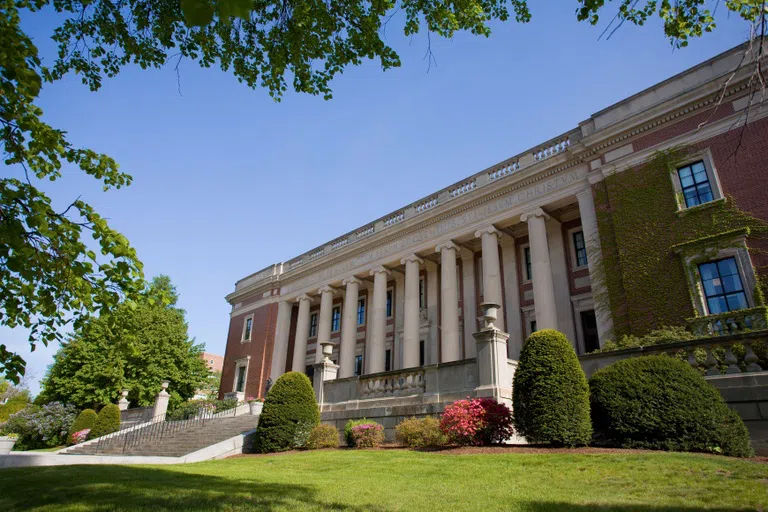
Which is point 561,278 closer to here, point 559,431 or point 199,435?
point 559,431

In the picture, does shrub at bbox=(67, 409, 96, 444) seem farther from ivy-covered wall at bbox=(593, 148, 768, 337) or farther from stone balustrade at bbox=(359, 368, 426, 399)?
ivy-covered wall at bbox=(593, 148, 768, 337)

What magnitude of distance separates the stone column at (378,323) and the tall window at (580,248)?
35.8 ft

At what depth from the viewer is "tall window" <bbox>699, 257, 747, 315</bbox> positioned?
1572 cm

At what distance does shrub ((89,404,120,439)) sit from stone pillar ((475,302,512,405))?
2224 centimetres

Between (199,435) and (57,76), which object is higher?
(57,76)

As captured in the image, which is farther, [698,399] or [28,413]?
[28,413]

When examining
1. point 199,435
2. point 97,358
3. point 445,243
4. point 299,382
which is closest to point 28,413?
point 97,358

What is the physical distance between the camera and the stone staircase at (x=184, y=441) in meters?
18.6

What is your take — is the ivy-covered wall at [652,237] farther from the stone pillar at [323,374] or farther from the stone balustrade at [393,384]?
the stone pillar at [323,374]

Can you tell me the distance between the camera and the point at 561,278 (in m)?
23.0

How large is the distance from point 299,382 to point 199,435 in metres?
6.97

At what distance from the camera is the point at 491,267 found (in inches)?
918

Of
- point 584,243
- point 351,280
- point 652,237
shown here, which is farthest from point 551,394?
point 351,280

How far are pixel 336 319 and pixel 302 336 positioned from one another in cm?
291
